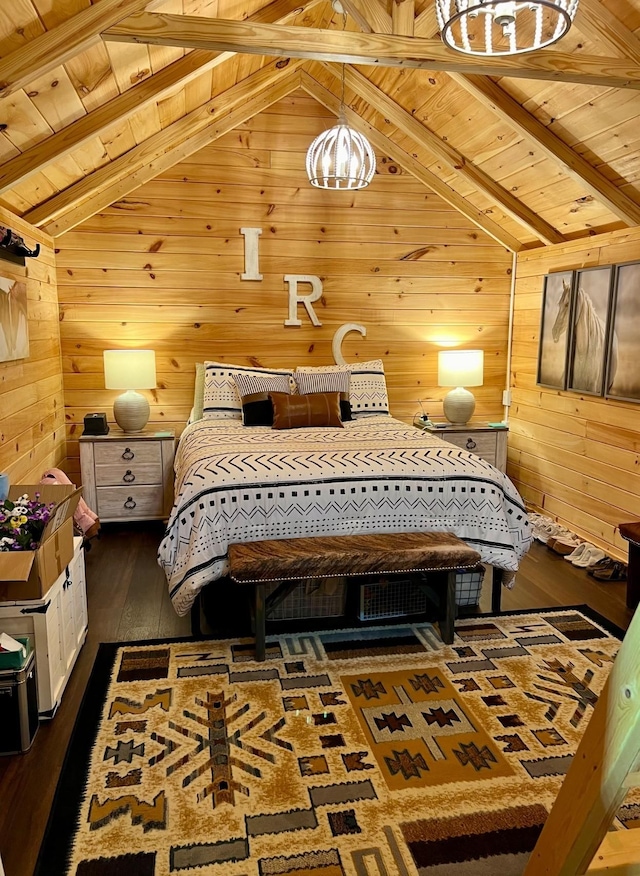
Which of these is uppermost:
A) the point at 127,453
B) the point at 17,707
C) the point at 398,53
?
the point at 398,53

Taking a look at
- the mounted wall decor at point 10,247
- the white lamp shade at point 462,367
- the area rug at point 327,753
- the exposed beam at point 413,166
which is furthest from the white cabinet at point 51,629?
the exposed beam at point 413,166

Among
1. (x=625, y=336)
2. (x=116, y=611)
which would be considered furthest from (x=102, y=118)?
(x=625, y=336)

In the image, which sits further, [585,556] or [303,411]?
[303,411]

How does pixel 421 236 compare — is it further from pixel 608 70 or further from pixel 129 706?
pixel 129 706

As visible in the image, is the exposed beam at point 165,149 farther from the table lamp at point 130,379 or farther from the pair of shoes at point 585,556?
the pair of shoes at point 585,556

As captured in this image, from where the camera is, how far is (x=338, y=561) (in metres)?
2.58

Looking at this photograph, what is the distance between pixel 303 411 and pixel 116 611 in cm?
157

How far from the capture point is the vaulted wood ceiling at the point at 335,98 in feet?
7.60

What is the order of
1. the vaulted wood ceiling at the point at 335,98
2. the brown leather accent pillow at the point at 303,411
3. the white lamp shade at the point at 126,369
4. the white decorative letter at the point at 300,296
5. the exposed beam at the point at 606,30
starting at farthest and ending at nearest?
the white decorative letter at the point at 300,296 → the white lamp shade at the point at 126,369 → the brown leather accent pillow at the point at 303,411 → the exposed beam at the point at 606,30 → the vaulted wood ceiling at the point at 335,98

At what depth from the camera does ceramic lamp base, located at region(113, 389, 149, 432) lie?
426cm

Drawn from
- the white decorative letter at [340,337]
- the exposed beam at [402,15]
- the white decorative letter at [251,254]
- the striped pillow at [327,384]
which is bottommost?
the striped pillow at [327,384]

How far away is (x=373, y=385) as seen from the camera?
4.44 m

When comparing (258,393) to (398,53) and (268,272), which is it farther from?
(398,53)

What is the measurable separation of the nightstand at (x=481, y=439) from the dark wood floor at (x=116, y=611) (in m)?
0.83
